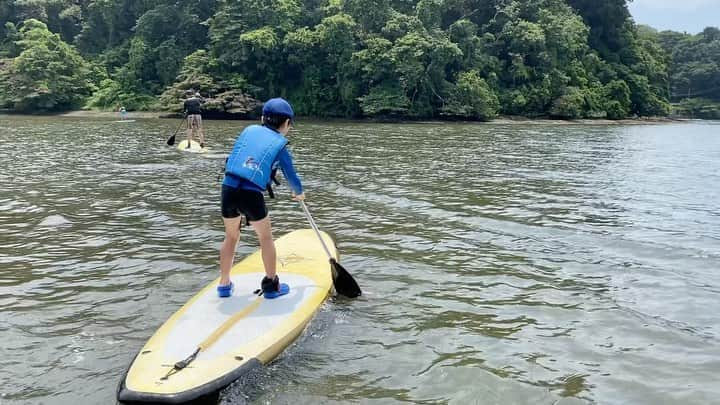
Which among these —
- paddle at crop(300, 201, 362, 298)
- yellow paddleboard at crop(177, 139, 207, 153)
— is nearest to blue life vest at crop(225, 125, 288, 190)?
paddle at crop(300, 201, 362, 298)

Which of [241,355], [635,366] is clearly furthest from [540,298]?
[241,355]

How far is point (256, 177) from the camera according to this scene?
17.7 ft

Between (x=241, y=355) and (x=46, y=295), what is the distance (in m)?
3.22

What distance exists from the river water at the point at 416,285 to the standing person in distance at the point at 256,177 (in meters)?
0.88

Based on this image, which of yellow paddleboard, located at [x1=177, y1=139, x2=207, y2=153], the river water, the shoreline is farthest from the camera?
the shoreline

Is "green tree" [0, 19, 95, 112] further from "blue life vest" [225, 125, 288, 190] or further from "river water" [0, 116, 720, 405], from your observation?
"blue life vest" [225, 125, 288, 190]

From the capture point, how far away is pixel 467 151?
73.5 feet

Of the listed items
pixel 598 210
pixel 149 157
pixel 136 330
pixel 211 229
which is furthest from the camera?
pixel 149 157

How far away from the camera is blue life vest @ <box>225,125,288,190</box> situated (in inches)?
213

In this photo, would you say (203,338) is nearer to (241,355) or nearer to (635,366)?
(241,355)

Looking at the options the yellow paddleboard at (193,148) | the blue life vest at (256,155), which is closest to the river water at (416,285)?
the blue life vest at (256,155)

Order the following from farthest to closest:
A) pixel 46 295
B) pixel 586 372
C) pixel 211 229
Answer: pixel 211 229 < pixel 46 295 < pixel 586 372

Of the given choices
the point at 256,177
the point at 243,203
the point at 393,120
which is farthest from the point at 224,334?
the point at 393,120

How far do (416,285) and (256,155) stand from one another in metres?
2.81
